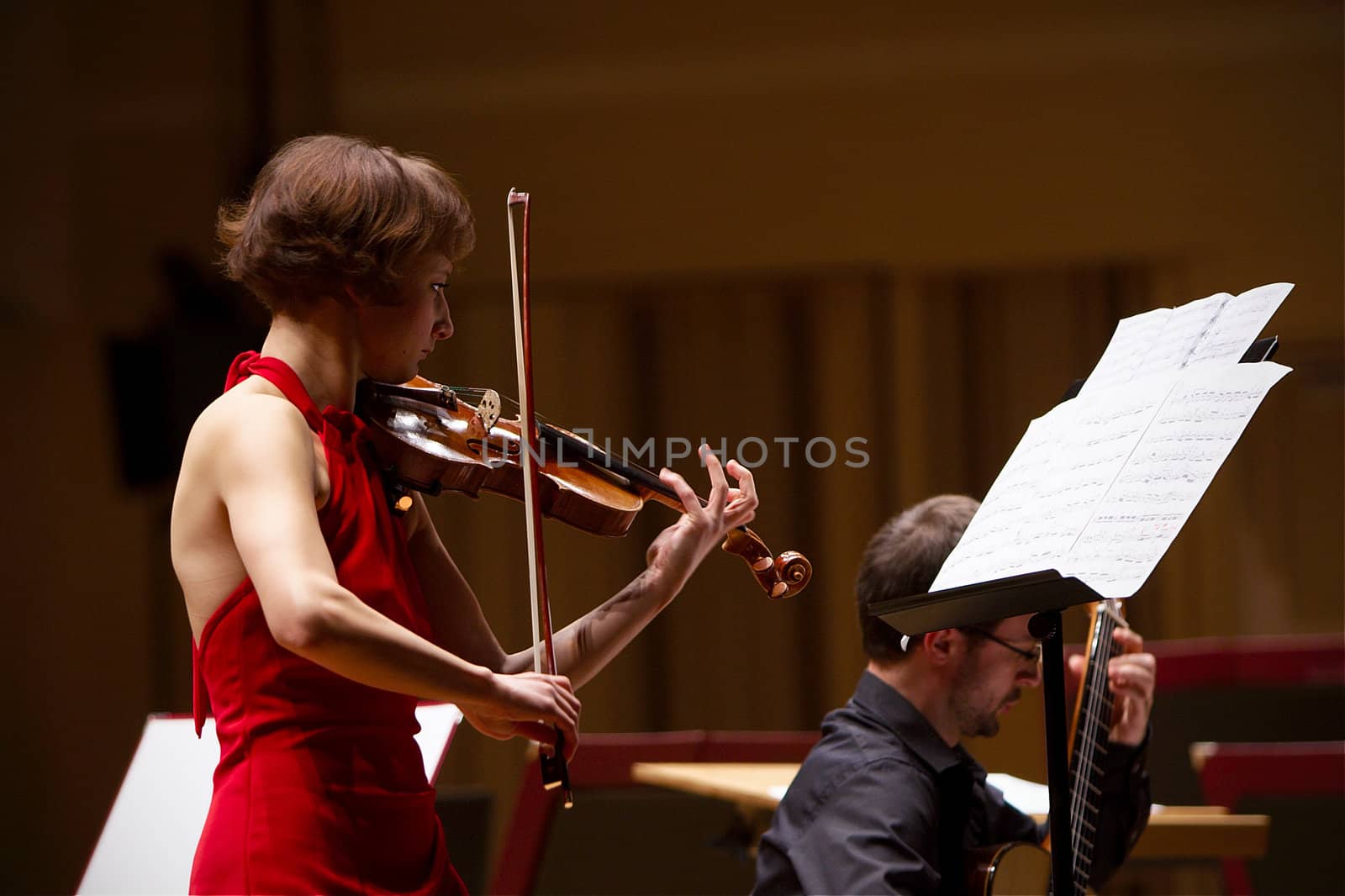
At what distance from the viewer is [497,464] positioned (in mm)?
1413

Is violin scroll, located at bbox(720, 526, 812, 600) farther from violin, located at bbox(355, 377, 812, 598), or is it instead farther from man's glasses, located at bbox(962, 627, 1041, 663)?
man's glasses, located at bbox(962, 627, 1041, 663)

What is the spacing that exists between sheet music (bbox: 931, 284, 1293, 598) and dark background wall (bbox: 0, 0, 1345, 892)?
143 inches

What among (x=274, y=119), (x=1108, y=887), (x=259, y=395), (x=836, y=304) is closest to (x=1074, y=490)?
(x=259, y=395)

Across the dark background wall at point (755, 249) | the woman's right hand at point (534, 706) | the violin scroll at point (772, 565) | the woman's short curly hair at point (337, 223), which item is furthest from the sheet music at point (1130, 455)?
A: the dark background wall at point (755, 249)

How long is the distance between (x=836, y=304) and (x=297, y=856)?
4.16 m

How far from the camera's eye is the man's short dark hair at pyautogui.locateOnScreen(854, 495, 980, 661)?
1809 mm

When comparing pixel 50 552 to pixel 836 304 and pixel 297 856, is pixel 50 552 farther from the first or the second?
pixel 297 856

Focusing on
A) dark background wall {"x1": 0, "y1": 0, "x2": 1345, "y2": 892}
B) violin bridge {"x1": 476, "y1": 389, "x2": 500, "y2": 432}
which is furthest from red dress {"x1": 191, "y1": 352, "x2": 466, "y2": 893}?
dark background wall {"x1": 0, "y1": 0, "x2": 1345, "y2": 892}

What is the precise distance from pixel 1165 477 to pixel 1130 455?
0.25 ft

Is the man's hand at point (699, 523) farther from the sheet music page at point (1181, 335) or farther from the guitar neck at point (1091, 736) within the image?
the guitar neck at point (1091, 736)

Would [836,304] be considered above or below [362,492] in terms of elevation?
above

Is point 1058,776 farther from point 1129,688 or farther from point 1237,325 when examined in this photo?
point 1129,688

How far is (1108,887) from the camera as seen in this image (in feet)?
13.2

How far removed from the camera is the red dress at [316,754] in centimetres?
118
